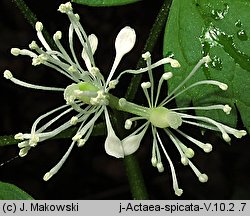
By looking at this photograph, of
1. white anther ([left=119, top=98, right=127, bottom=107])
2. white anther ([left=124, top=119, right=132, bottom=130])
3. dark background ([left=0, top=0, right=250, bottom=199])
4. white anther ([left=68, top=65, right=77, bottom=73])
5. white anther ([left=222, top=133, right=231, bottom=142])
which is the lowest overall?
white anther ([left=222, top=133, right=231, bottom=142])

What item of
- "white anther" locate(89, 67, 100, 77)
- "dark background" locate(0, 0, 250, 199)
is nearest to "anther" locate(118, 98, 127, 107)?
"white anther" locate(89, 67, 100, 77)

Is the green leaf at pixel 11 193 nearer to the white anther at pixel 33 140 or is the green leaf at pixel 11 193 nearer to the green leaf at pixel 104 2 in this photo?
the white anther at pixel 33 140

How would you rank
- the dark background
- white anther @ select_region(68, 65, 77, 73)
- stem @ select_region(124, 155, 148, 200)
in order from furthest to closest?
the dark background < stem @ select_region(124, 155, 148, 200) < white anther @ select_region(68, 65, 77, 73)

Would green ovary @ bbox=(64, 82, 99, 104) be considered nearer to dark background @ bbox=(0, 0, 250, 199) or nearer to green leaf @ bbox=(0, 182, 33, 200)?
green leaf @ bbox=(0, 182, 33, 200)

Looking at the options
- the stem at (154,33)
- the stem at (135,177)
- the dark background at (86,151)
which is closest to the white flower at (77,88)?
the stem at (154,33)

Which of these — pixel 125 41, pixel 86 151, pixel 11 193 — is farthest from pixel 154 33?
pixel 86 151

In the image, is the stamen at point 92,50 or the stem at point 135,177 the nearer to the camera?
the stamen at point 92,50
